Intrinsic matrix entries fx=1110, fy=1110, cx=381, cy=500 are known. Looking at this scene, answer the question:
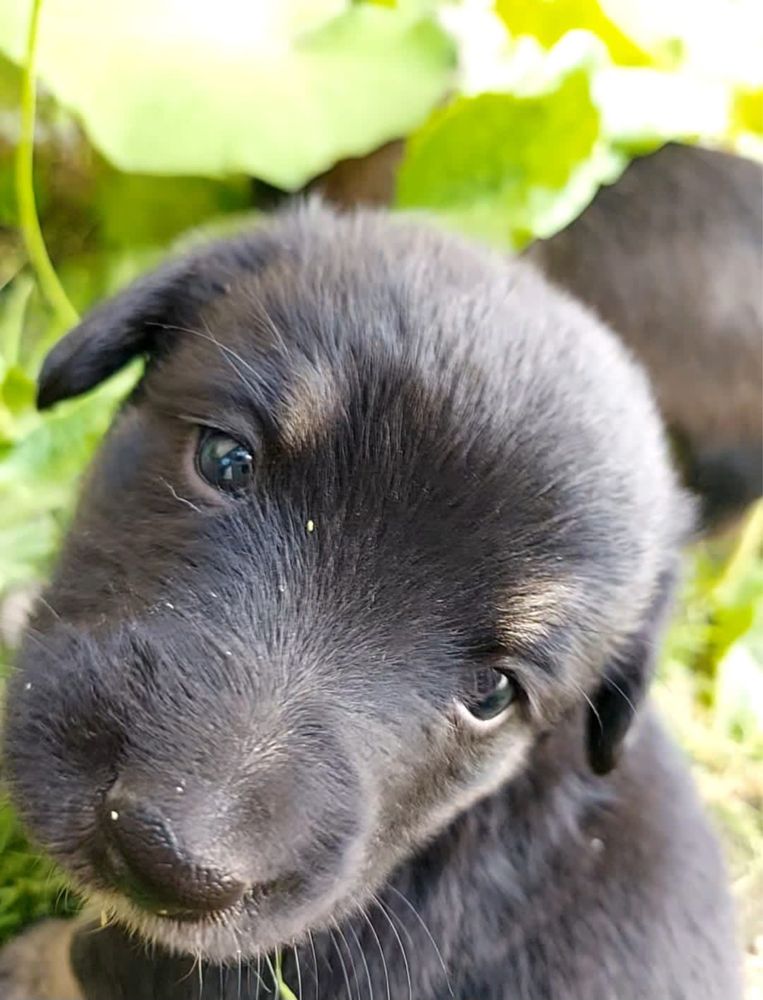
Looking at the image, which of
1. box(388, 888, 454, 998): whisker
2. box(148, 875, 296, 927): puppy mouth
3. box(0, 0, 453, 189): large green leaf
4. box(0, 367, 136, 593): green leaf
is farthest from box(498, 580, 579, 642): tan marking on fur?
box(0, 0, 453, 189): large green leaf

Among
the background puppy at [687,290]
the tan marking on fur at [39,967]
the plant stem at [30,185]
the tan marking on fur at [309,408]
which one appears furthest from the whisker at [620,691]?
the background puppy at [687,290]

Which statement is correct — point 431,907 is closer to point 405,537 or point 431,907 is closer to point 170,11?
point 405,537

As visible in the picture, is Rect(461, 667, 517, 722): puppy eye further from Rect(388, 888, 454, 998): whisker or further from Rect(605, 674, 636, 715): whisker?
Rect(388, 888, 454, 998): whisker

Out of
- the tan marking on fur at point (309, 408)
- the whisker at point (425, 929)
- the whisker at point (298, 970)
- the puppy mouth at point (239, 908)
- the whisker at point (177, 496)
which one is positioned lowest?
the whisker at point (298, 970)

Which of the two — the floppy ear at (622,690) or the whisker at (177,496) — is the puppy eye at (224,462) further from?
the floppy ear at (622,690)

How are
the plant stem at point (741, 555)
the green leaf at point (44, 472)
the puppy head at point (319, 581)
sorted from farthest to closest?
the plant stem at point (741, 555), the green leaf at point (44, 472), the puppy head at point (319, 581)

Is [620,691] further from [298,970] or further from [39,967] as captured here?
[39,967]
